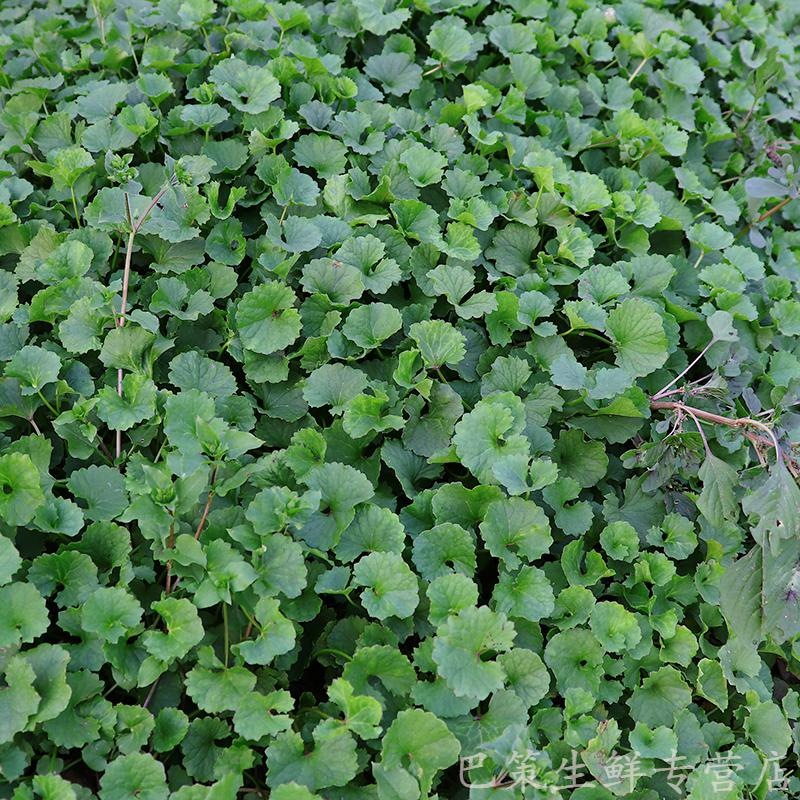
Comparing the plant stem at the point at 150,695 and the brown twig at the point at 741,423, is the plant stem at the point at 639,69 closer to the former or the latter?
the brown twig at the point at 741,423

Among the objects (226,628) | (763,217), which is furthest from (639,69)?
(226,628)

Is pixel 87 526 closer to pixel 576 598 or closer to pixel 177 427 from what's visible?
pixel 177 427

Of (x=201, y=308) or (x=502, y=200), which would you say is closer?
(x=201, y=308)

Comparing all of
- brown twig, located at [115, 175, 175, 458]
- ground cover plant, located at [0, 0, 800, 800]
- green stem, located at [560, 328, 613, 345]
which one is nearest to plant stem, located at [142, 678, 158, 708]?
ground cover plant, located at [0, 0, 800, 800]

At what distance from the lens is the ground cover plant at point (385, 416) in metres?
1.66

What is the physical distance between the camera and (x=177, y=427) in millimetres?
1839

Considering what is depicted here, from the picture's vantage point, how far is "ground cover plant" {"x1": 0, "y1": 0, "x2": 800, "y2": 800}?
1.66m

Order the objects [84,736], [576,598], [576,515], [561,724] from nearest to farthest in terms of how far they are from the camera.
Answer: [84,736] < [561,724] < [576,598] < [576,515]

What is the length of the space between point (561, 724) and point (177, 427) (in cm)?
107

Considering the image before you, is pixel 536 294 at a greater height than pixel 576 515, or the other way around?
pixel 536 294

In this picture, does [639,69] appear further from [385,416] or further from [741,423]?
[385,416]

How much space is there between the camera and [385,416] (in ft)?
6.80

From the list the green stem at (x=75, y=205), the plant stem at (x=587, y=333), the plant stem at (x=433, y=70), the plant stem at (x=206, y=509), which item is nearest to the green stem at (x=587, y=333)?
the plant stem at (x=587, y=333)

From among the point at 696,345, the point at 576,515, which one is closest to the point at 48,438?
the point at 576,515
